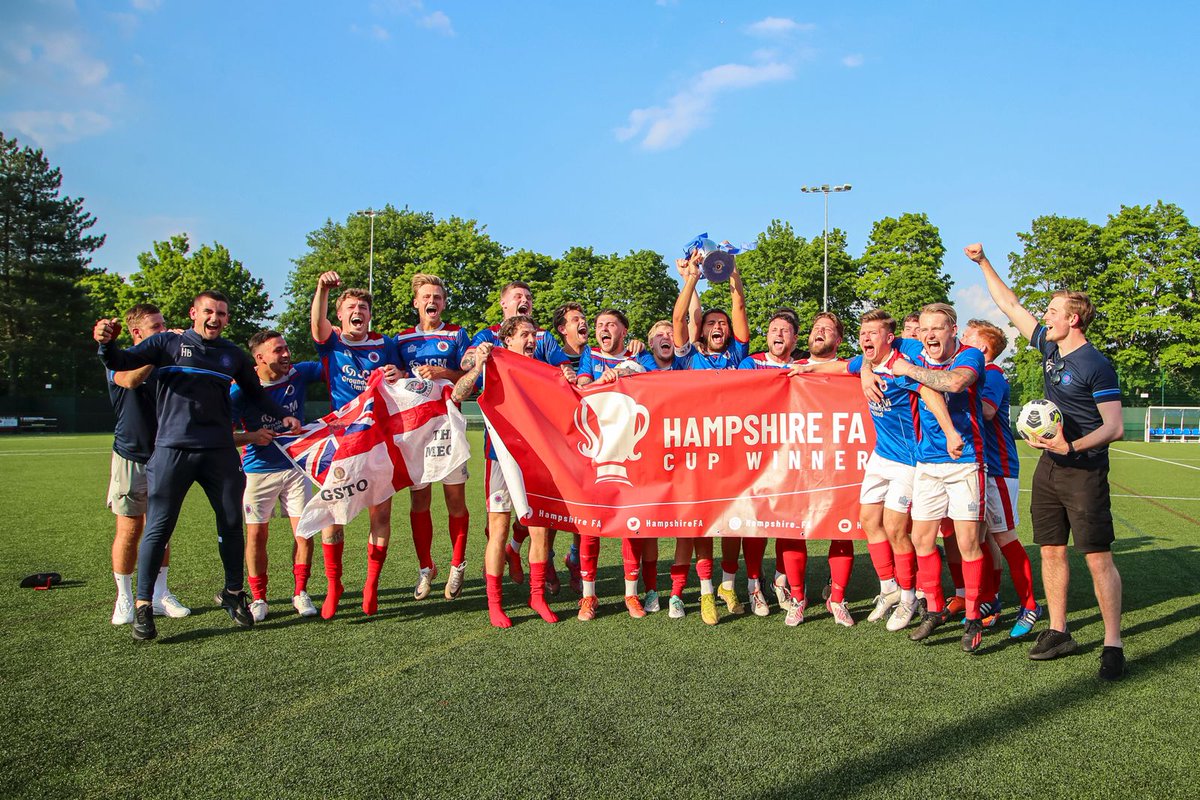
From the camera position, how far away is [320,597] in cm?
666

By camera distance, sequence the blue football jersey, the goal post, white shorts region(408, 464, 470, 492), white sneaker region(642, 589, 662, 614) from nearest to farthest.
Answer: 1. white sneaker region(642, 589, 662, 614)
2. the blue football jersey
3. white shorts region(408, 464, 470, 492)
4. the goal post

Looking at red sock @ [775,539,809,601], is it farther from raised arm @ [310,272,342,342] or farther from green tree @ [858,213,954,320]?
green tree @ [858,213,954,320]

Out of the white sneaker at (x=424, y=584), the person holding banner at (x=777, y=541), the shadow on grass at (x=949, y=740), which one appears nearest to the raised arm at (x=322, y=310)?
the white sneaker at (x=424, y=584)

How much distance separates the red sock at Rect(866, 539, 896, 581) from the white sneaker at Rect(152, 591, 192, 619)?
16.8 ft

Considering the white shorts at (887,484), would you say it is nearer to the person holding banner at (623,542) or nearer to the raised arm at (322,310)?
the person holding banner at (623,542)

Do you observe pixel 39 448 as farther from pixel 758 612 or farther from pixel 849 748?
pixel 849 748

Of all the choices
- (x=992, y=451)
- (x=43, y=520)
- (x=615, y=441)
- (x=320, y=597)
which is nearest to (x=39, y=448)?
(x=43, y=520)

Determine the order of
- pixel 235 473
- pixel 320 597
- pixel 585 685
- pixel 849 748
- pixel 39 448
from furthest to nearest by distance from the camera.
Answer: pixel 39 448 → pixel 320 597 → pixel 235 473 → pixel 585 685 → pixel 849 748

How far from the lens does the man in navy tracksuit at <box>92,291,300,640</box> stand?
17.7 ft

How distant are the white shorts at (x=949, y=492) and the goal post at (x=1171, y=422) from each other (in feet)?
138

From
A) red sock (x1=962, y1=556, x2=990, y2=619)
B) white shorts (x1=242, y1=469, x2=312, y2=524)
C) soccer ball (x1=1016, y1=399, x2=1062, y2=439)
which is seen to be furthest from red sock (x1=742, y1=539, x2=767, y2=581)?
white shorts (x1=242, y1=469, x2=312, y2=524)

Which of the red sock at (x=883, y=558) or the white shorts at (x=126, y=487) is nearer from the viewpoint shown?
the red sock at (x=883, y=558)

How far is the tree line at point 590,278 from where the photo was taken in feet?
152

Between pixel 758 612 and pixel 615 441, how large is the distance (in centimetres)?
170
